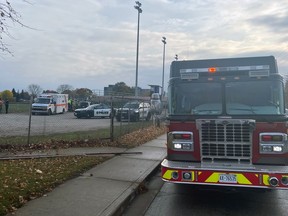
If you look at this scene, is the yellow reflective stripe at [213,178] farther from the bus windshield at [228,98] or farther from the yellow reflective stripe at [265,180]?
the bus windshield at [228,98]

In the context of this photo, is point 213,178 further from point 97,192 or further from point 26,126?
point 26,126

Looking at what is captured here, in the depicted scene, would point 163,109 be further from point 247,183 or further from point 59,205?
point 59,205

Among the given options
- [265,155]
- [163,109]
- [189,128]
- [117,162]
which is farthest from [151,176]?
[265,155]

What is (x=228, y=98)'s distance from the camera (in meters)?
6.70

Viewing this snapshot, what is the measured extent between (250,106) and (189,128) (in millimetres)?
1213

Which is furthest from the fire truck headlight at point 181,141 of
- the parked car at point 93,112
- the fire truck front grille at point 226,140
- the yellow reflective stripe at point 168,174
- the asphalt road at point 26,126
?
the parked car at point 93,112

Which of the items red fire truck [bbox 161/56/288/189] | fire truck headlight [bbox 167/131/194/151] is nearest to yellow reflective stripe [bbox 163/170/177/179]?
red fire truck [bbox 161/56/288/189]

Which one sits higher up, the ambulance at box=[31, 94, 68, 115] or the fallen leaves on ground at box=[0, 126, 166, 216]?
the ambulance at box=[31, 94, 68, 115]

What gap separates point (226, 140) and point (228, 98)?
2.88ft

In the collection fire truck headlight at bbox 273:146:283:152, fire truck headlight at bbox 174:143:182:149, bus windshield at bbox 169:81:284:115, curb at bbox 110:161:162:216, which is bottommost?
curb at bbox 110:161:162:216

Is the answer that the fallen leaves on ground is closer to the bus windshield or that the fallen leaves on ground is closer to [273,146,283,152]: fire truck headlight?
the bus windshield

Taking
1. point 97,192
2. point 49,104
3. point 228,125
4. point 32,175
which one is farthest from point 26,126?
point 49,104

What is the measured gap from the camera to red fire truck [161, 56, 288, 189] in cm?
608

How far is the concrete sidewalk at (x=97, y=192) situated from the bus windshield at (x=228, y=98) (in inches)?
75.4
